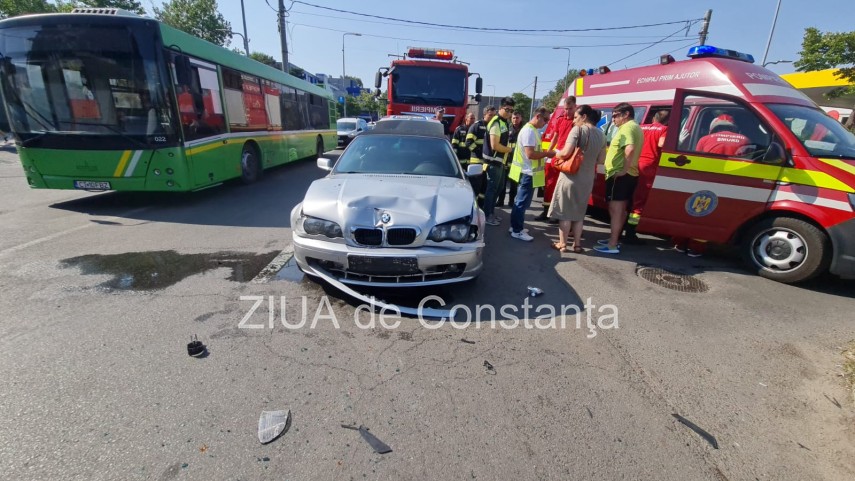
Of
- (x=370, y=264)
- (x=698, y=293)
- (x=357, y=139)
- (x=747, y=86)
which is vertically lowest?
(x=698, y=293)

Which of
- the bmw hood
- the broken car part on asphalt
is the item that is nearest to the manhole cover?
the bmw hood

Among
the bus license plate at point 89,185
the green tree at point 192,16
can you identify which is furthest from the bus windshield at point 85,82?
the green tree at point 192,16

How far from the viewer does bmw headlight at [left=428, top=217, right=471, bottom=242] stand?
3.38 metres

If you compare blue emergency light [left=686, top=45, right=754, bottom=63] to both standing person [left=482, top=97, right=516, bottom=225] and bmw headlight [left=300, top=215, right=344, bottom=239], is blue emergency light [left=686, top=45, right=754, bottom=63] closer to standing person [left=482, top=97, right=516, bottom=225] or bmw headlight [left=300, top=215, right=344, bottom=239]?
standing person [left=482, top=97, right=516, bottom=225]

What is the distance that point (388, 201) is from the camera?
3.46 metres

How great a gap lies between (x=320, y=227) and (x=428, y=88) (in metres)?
9.16

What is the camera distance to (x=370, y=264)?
3250 mm

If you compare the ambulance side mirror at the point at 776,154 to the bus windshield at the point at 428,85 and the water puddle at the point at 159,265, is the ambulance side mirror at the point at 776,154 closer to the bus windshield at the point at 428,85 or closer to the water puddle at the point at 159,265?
the water puddle at the point at 159,265

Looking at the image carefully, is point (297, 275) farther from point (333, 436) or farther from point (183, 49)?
point (183, 49)

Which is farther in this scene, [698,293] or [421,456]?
[698,293]

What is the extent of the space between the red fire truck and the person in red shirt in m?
7.48

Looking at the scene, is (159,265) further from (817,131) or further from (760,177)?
(817,131)

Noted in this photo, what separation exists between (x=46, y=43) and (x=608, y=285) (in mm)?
8808

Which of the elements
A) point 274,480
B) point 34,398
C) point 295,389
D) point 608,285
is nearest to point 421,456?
point 274,480
